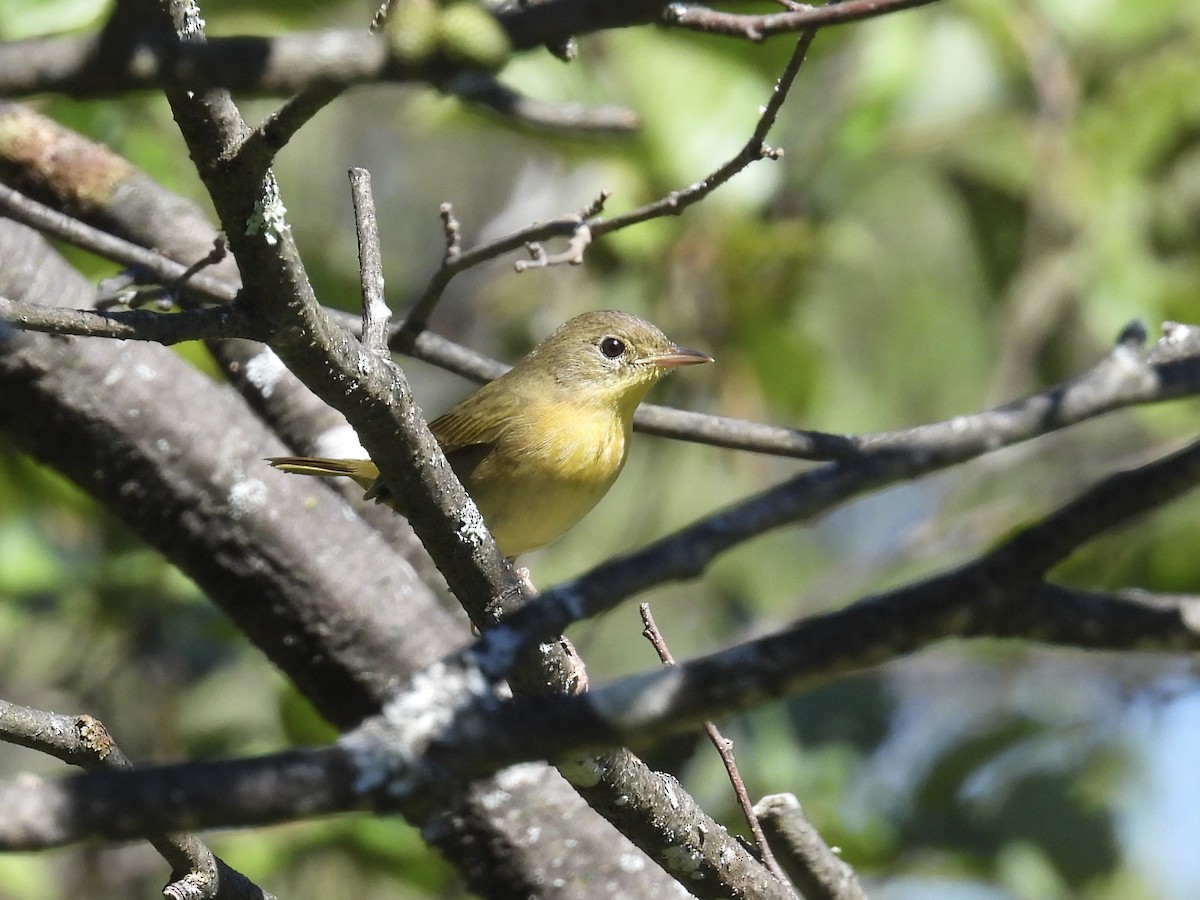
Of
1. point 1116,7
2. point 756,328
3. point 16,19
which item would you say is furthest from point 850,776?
point 16,19

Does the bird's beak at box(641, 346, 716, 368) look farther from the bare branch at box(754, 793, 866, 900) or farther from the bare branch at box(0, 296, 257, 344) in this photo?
the bare branch at box(0, 296, 257, 344)

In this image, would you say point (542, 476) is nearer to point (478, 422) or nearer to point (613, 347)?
point (478, 422)

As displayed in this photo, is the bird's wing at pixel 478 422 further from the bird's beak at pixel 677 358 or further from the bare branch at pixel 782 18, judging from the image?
the bare branch at pixel 782 18

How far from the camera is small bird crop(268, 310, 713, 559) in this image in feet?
14.8

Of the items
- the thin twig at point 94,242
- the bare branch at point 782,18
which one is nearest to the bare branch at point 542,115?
the bare branch at point 782,18

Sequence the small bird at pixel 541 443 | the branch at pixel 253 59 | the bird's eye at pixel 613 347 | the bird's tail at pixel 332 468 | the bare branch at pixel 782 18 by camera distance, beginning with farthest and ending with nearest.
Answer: the bird's eye at pixel 613 347 < the small bird at pixel 541 443 < the bird's tail at pixel 332 468 < the bare branch at pixel 782 18 < the branch at pixel 253 59

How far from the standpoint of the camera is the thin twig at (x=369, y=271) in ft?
7.30

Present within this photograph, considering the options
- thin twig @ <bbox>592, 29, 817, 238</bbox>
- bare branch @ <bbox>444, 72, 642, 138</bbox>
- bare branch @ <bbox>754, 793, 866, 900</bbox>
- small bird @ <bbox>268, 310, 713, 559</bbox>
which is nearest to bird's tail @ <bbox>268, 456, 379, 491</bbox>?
small bird @ <bbox>268, 310, 713, 559</bbox>

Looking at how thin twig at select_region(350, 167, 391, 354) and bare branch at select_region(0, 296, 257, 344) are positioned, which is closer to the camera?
bare branch at select_region(0, 296, 257, 344)

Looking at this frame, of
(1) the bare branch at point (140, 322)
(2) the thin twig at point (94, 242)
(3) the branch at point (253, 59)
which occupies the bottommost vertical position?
(3) the branch at point (253, 59)

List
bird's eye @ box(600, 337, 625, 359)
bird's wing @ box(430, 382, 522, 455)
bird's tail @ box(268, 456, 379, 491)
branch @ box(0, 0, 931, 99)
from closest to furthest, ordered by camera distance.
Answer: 1. branch @ box(0, 0, 931, 99)
2. bird's tail @ box(268, 456, 379, 491)
3. bird's wing @ box(430, 382, 522, 455)
4. bird's eye @ box(600, 337, 625, 359)

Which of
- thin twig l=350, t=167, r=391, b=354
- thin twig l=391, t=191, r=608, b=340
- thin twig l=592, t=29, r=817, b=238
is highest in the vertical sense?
thin twig l=391, t=191, r=608, b=340

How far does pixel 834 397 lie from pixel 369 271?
186 inches

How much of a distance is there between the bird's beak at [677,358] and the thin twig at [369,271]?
2.64 metres
